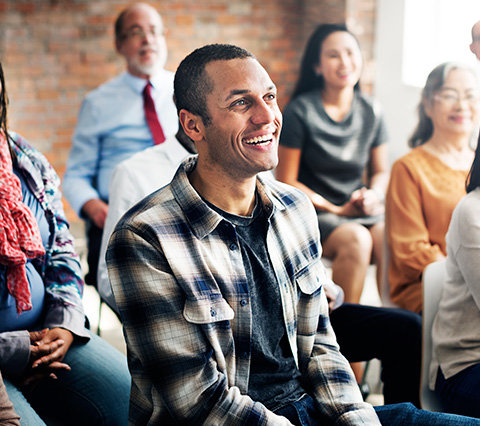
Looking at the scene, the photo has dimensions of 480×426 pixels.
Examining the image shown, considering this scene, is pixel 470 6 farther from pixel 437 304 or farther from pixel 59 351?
pixel 59 351

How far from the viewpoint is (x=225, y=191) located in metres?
1.37

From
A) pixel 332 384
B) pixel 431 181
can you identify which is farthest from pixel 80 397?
pixel 431 181

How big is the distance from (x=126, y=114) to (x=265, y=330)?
189 centimetres

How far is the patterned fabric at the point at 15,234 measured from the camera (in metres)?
1.56

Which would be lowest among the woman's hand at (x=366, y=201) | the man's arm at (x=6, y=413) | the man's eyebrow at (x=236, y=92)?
the woman's hand at (x=366, y=201)

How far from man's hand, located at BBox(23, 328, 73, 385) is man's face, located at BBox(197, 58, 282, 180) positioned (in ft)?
2.17

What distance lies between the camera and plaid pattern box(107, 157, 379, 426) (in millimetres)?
1199

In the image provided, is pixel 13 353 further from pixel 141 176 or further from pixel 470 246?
pixel 470 246

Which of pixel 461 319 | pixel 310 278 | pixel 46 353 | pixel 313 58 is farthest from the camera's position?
pixel 313 58

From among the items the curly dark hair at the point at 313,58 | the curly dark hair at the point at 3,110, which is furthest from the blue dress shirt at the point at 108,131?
the curly dark hair at the point at 3,110

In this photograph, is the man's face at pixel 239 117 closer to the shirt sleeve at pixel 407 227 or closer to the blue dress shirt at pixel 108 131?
the shirt sleeve at pixel 407 227

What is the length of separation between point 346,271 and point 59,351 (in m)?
1.42

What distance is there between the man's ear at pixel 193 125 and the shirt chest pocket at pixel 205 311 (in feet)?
1.20

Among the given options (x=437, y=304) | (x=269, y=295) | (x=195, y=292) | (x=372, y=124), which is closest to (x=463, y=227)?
(x=437, y=304)
